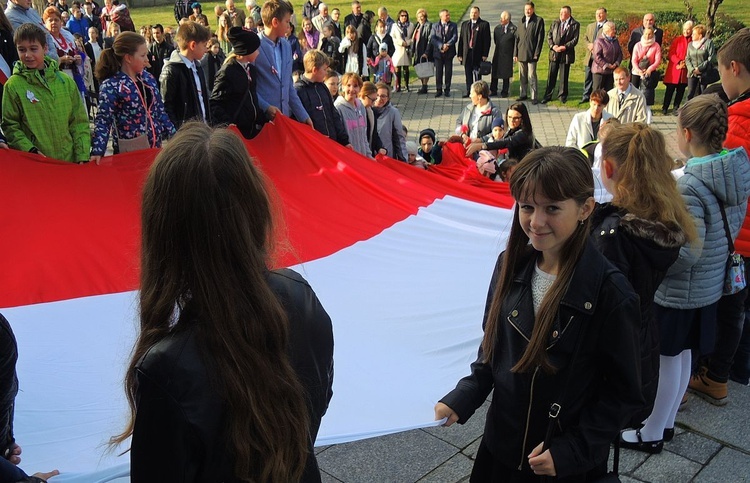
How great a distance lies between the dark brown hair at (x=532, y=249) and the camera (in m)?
2.01

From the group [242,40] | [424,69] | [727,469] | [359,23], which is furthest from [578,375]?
[359,23]

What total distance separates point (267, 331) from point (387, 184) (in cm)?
413

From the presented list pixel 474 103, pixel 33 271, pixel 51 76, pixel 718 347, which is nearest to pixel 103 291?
pixel 33 271

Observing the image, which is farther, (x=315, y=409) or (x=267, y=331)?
(x=315, y=409)

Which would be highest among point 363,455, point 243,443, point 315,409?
point 243,443

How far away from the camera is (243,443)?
1.35 m

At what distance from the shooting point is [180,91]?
5.94 metres

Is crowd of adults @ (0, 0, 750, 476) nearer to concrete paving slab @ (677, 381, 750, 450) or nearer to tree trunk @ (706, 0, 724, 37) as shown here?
concrete paving slab @ (677, 381, 750, 450)

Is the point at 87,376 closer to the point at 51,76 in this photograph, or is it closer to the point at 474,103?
the point at 51,76

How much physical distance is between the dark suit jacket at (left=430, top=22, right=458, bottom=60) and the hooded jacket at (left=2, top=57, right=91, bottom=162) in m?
9.99

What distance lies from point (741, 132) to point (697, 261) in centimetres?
106

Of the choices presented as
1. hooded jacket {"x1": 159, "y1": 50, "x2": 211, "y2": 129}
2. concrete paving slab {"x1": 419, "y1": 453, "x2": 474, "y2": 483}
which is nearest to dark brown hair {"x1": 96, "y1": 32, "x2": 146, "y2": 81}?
hooded jacket {"x1": 159, "y1": 50, "x2": 211, "y2": 129}

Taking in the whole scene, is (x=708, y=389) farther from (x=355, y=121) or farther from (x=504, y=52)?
(x=504, y=52)

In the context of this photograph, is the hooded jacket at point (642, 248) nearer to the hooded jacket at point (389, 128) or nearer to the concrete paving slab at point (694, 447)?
→ the concrete paving slab at point (694, 447)
